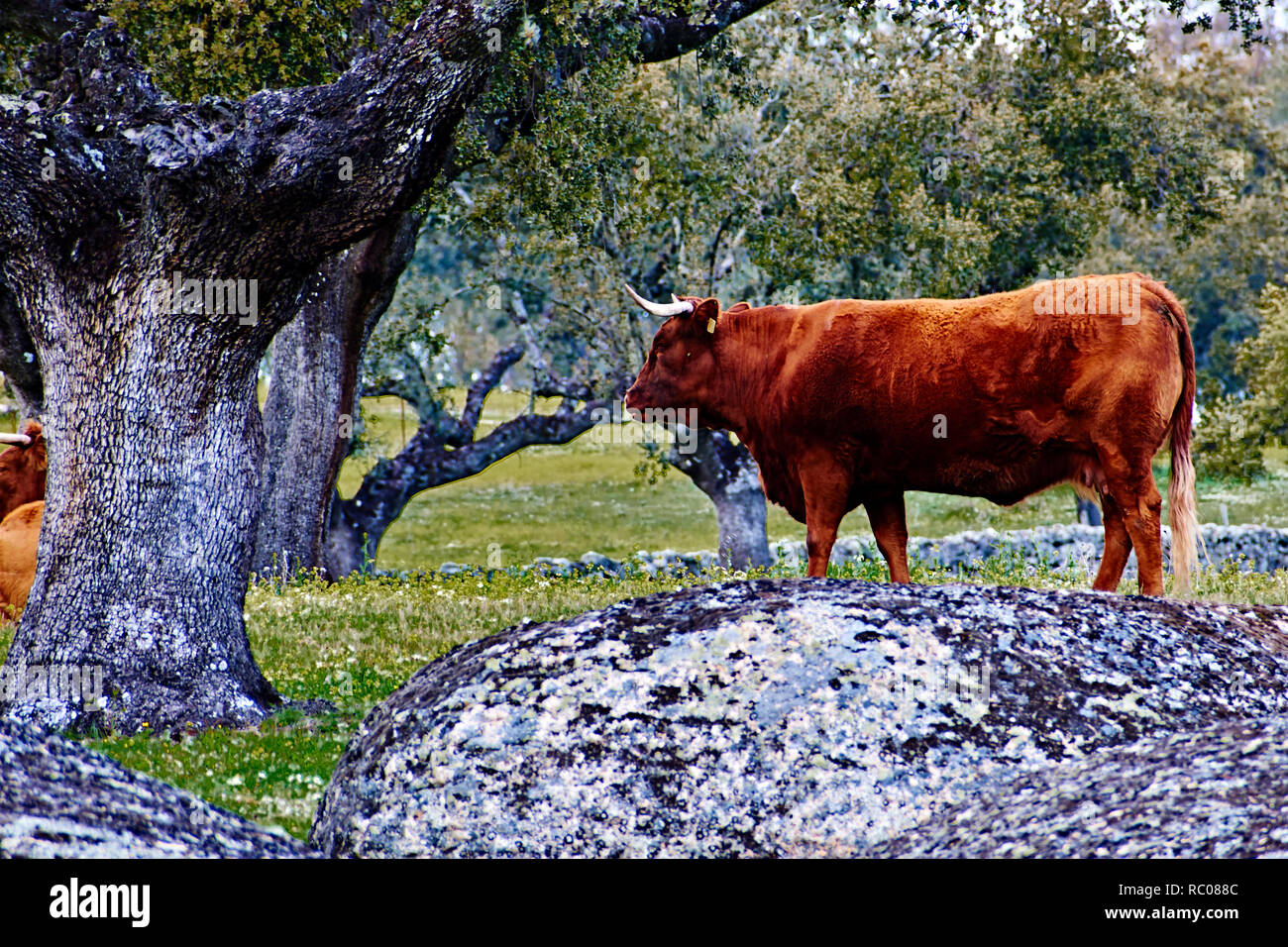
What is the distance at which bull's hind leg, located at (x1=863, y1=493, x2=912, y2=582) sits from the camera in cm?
1157

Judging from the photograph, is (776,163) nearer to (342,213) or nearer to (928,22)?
(928,22)

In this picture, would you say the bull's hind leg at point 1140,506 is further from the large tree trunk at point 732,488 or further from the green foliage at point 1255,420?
the green foliage at point 1255,420

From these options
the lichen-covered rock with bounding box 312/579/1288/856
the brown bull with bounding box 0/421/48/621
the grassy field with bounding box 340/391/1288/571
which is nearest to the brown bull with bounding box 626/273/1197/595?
the lichen-covered rock with bounding box 312/579/1288/856

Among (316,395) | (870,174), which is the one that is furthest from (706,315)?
(870,174)

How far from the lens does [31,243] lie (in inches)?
394

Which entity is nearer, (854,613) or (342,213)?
(854,613)

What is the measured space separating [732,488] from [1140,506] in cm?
1538

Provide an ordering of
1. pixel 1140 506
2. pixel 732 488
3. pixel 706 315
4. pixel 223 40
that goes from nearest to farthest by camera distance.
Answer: pixel 1140 506 → pixel 706 315 → pixel 223 40 → pixel 732 488

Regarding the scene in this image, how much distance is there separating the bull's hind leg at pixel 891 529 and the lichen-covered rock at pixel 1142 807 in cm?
529

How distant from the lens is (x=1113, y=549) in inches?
429

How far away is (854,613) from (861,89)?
784 inches

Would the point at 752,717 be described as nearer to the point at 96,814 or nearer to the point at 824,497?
the point at 96,814
